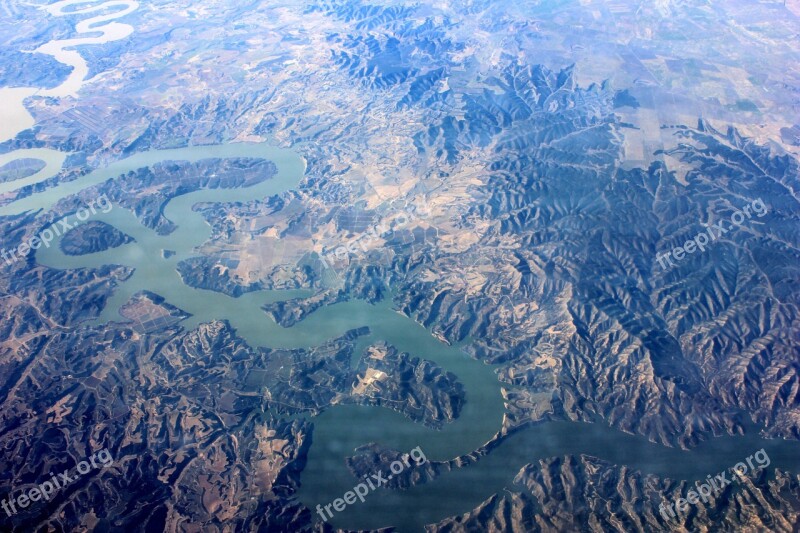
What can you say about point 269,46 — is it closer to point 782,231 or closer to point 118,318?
point 118,318

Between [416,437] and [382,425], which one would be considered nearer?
[416,437]

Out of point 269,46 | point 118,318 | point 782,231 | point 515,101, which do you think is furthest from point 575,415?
point 269,46

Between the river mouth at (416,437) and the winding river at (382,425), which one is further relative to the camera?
the winding river at (382,425)

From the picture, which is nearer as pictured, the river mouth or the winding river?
the river mouth
